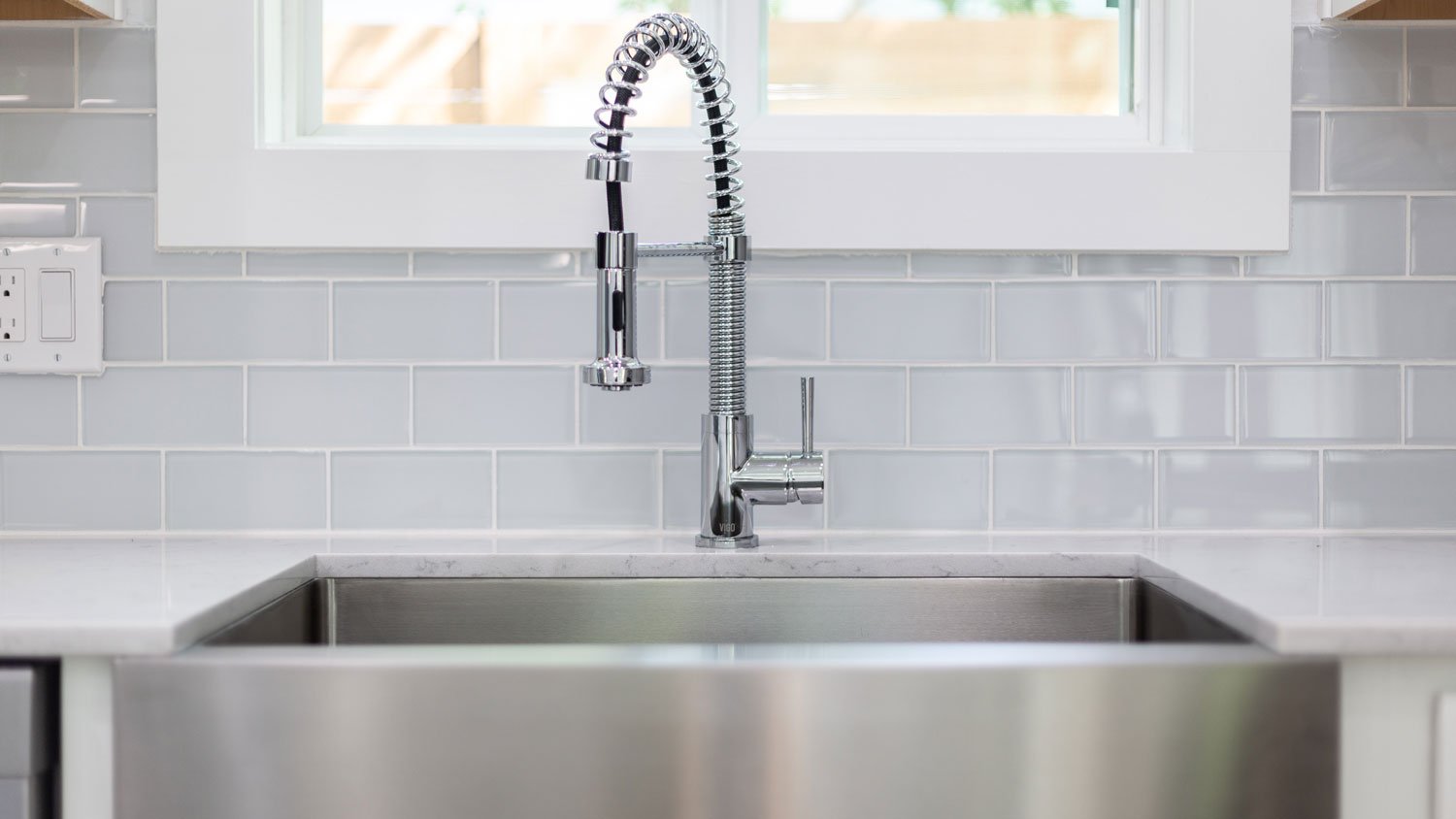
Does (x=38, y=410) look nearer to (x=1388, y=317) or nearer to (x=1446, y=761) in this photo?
(x=1446, y=761)

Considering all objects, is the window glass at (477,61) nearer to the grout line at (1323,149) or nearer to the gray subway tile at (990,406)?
the gray subway tile at (990,406)

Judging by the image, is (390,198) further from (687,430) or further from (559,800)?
(559,800)

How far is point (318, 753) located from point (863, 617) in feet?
1.73

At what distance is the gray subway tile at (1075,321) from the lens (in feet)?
4.18

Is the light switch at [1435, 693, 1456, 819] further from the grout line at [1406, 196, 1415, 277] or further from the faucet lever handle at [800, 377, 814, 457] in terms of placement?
the grout line at [1406, 196, 1415, 277]

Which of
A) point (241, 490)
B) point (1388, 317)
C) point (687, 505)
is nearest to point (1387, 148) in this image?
point (1388, 317)

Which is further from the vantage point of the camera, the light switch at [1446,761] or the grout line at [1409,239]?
the grout line at [1409,239]

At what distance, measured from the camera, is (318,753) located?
0.75 metres

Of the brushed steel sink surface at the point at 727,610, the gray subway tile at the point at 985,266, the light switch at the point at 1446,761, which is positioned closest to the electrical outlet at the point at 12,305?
the brushed steel sink surface at the point at 727,610

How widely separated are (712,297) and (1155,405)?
516mm

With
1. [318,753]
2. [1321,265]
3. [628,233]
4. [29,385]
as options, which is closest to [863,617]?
[628,233]

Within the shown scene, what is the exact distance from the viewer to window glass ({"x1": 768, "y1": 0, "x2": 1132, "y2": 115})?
136 cm

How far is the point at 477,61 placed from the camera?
1.36 metres

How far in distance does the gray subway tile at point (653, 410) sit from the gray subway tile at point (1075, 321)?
1.11 ft
